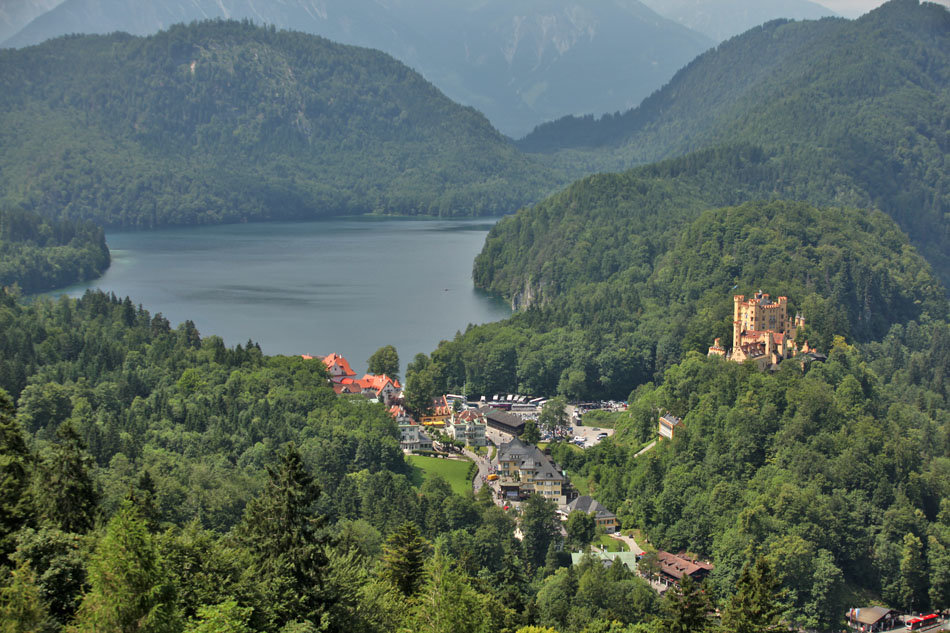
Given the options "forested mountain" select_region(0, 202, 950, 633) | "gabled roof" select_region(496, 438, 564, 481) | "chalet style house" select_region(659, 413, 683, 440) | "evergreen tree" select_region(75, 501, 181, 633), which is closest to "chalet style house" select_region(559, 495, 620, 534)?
"forested mountain" select_region(0, 202, 950, 633)

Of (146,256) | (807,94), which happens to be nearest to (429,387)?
(146,256)

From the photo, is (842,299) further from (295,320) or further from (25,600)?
(25,600)

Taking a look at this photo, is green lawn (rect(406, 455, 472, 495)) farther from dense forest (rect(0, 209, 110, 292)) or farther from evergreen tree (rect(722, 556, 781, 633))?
dense forest (rect(0, 209, 110, 292))

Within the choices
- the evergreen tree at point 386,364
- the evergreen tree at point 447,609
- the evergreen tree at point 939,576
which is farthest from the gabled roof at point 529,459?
the evergreen tree at point 447,609

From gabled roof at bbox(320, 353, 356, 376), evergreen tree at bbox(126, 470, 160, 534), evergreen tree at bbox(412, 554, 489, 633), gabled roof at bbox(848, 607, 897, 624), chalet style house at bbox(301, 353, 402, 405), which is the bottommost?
gabled roof at bbox(848, 607, 897, 624)

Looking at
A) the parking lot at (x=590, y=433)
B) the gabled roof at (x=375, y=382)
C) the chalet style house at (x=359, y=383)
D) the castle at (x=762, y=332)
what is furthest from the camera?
the gabled roof at (x=375, y=382)

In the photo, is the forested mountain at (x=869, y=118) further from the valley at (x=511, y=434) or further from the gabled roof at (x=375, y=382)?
the gabled roof at (x=375, y=382)

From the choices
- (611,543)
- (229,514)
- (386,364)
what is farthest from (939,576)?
(386,364)
